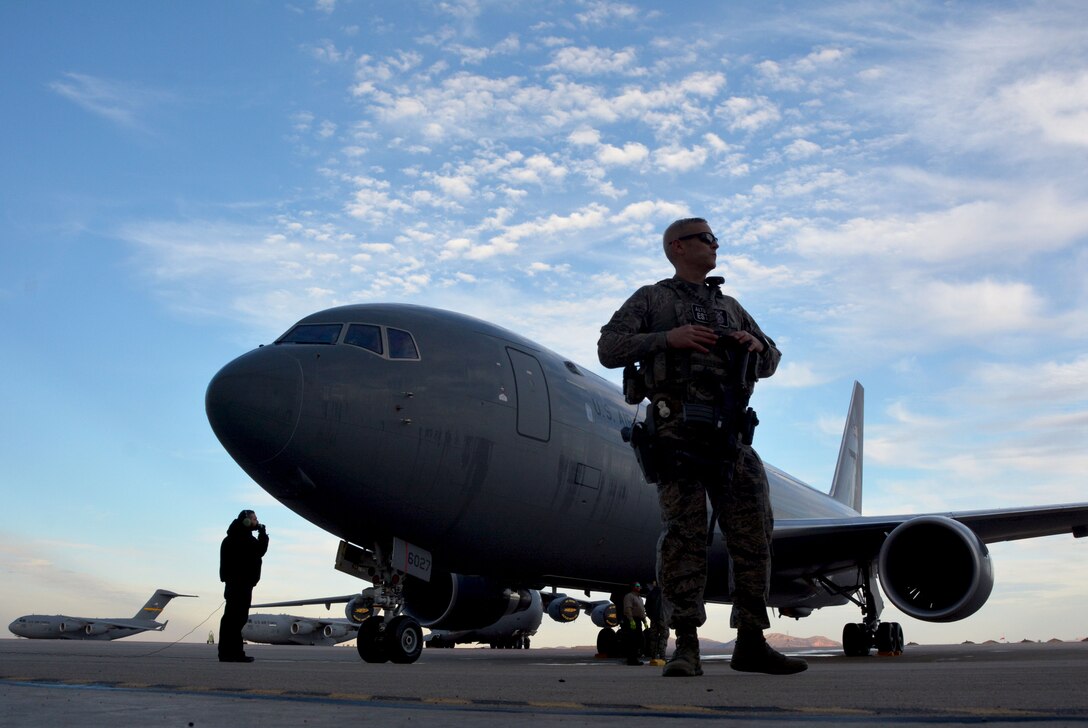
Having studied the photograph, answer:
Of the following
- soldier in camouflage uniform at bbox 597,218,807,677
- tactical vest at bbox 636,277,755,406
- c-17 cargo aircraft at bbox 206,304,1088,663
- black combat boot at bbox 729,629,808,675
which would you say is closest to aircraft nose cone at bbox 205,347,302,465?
c-17 cargo aircraft at bbox 206,304,1088,663

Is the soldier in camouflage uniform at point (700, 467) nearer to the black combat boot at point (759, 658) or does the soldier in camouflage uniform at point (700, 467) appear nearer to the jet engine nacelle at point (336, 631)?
the black combat boot at point (759, 658)

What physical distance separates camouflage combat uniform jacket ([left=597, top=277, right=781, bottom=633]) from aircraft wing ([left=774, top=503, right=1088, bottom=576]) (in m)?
7.01

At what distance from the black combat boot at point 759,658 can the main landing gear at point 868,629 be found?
9450 mm

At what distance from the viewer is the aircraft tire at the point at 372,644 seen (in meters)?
7.69

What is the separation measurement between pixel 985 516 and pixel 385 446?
744 cm

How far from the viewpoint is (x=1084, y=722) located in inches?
75.6

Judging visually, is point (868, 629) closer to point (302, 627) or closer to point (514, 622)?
point (514, 622)

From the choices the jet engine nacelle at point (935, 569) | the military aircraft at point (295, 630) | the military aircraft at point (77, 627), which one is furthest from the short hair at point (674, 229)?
the military aircraft at point (77, 627)

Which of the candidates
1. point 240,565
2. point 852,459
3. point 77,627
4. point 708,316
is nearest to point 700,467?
point 708,316

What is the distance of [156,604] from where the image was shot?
43.8 metres

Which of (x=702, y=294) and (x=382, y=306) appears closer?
(x=702, y=294)

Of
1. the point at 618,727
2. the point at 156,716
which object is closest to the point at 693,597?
the point at 618,727

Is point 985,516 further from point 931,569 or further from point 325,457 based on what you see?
point 325,457

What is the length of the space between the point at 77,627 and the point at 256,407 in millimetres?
37877
